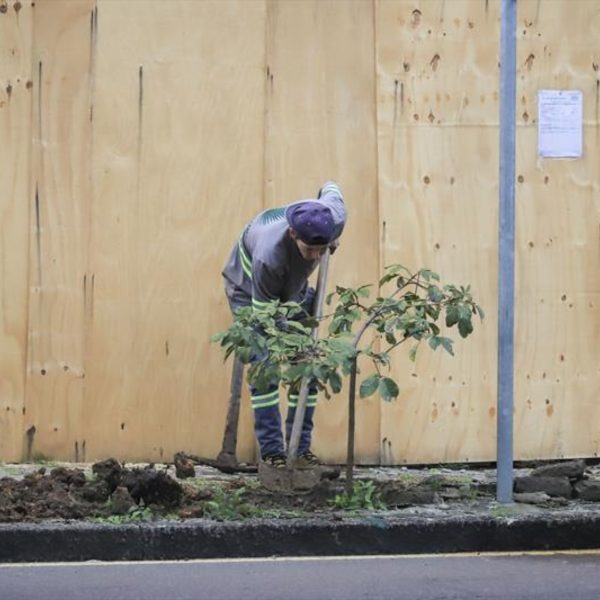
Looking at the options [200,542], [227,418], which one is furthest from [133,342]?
[200,542]

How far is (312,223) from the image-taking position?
21.9ft

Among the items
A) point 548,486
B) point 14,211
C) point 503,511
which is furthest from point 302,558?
point 14,211

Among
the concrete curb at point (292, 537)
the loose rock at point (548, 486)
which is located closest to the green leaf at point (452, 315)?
the concrete curb at point (292, 537)

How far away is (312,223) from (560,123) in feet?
7.51

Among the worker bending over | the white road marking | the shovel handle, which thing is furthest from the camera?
the shovel handle

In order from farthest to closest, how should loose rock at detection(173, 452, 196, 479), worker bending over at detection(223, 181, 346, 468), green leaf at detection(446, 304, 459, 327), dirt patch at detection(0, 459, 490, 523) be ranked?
loose rock at detection(173, 452, 196, 479) → worker bending over at detection(223, 181, 346, 468) → green leaf at detection(446, 304, 459, 327) → dirt patch at detection(0, 459, 490, 523)

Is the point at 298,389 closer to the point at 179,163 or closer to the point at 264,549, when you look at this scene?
the point at 264,549

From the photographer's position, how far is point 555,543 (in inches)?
257

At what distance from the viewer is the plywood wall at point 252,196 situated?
26.3 ft

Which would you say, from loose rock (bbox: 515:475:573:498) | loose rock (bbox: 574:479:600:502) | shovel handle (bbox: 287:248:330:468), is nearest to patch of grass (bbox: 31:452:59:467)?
shovel handle (bbox: 287:248:330:468)

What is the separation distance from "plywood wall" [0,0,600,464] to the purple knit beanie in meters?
1.35

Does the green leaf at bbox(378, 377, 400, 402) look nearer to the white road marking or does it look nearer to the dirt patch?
the dirt patch

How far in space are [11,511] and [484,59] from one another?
3927 mm

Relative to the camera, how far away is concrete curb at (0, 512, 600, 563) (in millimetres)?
6238
